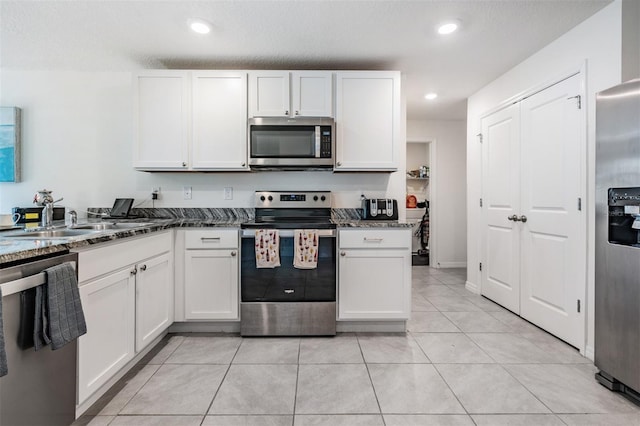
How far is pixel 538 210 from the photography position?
259cm

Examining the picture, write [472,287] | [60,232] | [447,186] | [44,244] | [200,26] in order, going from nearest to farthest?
[44,244], [60,232], [200,26], [472,287], [447,186]

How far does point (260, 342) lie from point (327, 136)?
1738mm

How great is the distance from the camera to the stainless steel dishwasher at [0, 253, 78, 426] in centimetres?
106

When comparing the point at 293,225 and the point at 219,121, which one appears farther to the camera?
the point at 219,121

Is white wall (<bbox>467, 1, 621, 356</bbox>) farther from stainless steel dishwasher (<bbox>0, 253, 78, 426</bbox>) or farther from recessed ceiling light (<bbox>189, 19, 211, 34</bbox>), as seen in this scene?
stainless steel dishwasher (<bbox>0, 253, 78, 426</bbox>)

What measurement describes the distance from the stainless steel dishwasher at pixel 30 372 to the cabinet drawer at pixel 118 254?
117 mm

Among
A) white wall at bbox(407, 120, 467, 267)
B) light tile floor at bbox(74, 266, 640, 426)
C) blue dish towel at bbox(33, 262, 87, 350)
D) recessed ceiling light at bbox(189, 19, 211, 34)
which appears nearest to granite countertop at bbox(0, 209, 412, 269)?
blue dish towel at bbox(33, 262, 87, 350)

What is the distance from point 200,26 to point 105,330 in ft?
6.67

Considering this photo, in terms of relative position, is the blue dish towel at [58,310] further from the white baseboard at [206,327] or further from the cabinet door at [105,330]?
the white baseboard at [206,327]

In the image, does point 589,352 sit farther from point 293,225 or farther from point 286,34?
point 286,34

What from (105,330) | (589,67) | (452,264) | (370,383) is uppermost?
(589,67)

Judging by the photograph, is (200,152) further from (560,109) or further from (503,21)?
(560,109)

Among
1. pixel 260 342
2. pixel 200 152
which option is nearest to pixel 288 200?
pixel 200 152

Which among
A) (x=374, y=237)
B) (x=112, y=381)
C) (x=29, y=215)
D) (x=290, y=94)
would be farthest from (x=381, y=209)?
(x=29, y=215)
